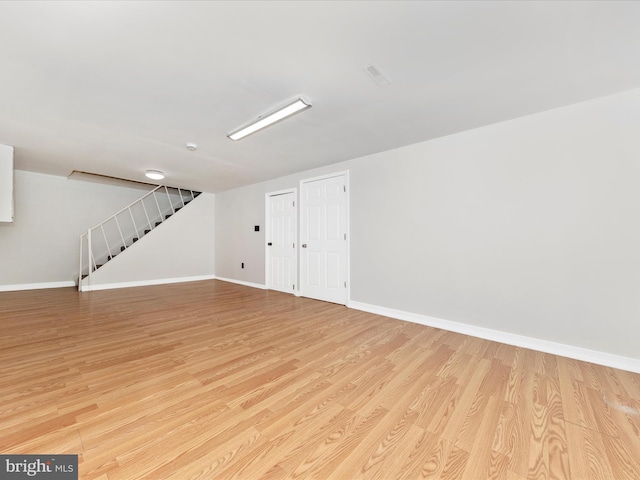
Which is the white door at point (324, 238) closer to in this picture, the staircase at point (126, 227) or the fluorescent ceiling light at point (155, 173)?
the fluorescent ceiling light at point (155, 173)

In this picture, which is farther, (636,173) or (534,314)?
(534,314)

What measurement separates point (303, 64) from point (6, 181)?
5008 mm

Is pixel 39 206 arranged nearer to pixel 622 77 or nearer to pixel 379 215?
pixel 379 215

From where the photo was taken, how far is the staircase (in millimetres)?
6211

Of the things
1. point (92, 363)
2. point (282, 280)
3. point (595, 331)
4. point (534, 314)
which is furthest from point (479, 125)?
point (92, 363)

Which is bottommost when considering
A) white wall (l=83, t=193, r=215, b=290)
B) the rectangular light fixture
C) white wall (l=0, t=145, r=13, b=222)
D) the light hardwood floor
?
the light hardwood floor

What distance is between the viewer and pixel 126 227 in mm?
7090

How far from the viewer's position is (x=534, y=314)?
2736 millimetres

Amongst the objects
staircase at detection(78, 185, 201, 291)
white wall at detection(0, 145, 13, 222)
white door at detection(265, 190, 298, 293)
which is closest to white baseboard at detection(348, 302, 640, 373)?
white door at detection(265, 190, 298, 293)

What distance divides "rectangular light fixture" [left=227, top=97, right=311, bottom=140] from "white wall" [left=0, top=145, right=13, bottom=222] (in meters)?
3.52

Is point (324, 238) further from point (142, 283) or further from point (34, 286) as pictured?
point (34, 286)

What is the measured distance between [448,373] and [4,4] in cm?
399

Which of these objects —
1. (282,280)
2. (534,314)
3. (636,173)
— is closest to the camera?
(636,173)

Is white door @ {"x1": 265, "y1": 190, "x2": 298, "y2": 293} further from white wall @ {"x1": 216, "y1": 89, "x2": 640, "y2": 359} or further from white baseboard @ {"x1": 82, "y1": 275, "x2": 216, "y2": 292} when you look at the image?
white baseboard @ {"x1": 82, "y1": 275, "x2": 216, "y2": 292}
